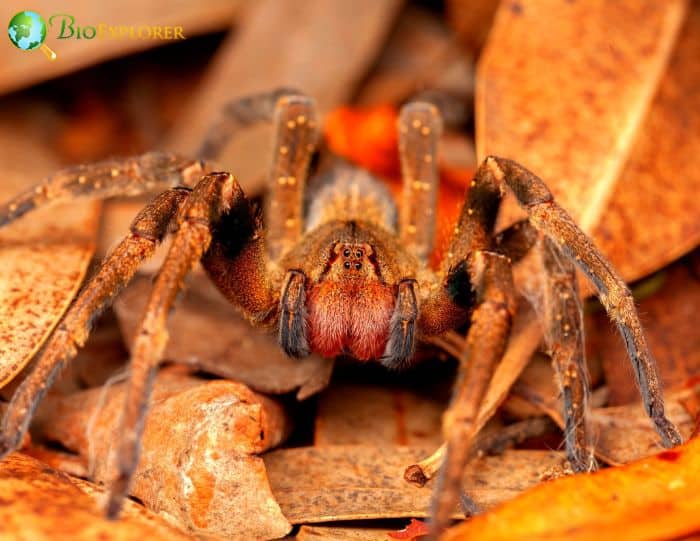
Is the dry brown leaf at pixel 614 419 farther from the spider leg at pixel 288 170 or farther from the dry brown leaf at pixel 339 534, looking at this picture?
the spider leg at pixel 288 170

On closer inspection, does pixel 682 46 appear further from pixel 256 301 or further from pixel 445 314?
pixel 256 301

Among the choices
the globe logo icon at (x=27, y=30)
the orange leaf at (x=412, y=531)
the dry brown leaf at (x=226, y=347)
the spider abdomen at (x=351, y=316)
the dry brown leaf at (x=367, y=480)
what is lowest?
the orange leaf at (x=412, y=531)

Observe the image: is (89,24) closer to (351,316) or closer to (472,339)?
(351,316)

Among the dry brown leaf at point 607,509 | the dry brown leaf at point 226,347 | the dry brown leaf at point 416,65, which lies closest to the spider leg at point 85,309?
the dry brown leaf at point 226,347

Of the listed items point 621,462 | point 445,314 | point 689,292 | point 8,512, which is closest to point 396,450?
point 445,314

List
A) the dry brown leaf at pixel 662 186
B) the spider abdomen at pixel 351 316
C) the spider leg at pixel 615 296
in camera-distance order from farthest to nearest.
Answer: the dry brown leaf at pixel 662 186
the spider abdomen at pixel 351 316
the spider leg at pixel 615 296

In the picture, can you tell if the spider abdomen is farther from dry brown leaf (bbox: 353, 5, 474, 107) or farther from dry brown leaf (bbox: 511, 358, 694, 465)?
dry brown leaf (bbox: 353, 5, 474, 107)
